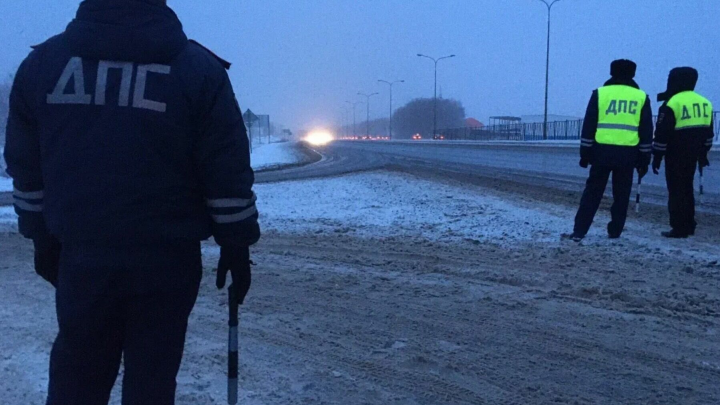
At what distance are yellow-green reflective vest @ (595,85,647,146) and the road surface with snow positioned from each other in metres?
1.22

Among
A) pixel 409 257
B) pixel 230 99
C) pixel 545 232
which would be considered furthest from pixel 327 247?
pixel 230 99

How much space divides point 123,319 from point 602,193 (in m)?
6.53

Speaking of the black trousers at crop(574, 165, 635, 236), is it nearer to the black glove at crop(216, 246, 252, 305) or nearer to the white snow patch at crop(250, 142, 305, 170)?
the black glove at crop(216, 246, 252, 305)

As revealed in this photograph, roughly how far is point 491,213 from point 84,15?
28.3ft

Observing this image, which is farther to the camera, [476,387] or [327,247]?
[327,247]

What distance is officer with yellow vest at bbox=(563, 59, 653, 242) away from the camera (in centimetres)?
736

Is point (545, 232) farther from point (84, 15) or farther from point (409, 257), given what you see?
point (84, 15)

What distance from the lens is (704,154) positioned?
26.6ft

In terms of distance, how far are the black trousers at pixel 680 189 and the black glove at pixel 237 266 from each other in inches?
267

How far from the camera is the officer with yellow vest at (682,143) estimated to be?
772cm

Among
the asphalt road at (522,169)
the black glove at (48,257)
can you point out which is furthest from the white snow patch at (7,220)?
the black glove at (48,257)

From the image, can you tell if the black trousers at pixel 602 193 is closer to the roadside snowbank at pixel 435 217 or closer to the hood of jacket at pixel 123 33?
the roadside snowbank at pixel 435 217

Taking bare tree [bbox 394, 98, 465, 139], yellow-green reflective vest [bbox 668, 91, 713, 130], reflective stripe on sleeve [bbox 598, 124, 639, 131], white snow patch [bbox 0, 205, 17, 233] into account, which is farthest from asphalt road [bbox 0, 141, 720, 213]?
bare tree [bbox 394, 98, 465, 139]

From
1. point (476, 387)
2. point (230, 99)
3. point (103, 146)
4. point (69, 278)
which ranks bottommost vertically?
point (476, 387)
